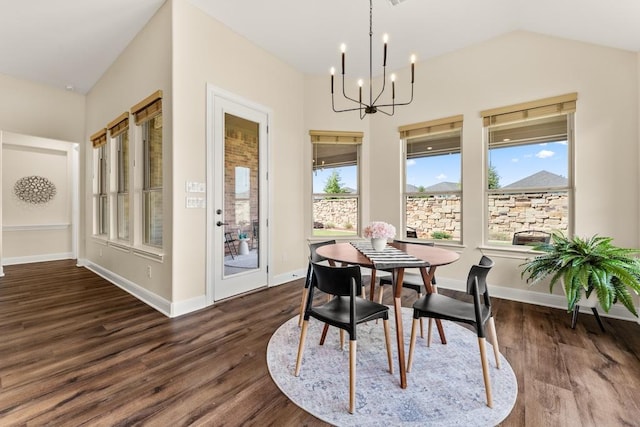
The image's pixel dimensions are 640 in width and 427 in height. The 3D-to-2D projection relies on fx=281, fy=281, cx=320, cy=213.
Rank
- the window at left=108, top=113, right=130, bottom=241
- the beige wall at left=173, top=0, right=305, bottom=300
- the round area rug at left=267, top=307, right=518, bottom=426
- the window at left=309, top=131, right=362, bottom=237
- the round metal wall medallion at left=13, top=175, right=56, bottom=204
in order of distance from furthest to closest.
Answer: the round metal wall medallion at left=13, top=175, right=56, bottom=204 → the window at left=309, top=131, right=362, bottom=237 → the window at left=108, top=113, right=130, bottom=241 → the beige wall at left=173, top=0, right=305, bottom=300 → the round area rug at left=267, top=307, right=518, bottom=426

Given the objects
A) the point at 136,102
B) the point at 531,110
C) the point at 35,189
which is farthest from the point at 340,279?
the point at 35,189

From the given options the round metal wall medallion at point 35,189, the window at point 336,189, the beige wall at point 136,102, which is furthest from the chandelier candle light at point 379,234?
the round metal wall medallion at point 35,189

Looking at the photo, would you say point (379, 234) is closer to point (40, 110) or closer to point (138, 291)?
point (138, 291)

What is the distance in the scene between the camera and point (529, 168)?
339cm

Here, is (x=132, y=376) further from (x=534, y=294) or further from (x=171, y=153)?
(x=534, y=294)

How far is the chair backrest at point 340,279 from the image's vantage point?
1.65 m

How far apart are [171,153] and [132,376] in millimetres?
2002

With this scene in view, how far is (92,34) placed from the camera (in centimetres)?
345

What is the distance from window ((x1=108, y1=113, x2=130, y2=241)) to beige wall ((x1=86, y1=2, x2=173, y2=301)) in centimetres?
20

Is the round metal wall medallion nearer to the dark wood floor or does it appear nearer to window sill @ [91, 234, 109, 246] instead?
window sill @ [91, 234, 109, 246]

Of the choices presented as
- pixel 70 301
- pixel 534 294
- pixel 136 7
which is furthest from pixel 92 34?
pixel 534 294

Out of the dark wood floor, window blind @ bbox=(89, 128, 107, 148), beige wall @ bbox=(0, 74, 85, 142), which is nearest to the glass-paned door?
the dark wood floor

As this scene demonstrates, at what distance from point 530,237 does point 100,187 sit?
6.65 meters

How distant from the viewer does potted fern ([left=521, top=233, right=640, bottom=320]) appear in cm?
232
